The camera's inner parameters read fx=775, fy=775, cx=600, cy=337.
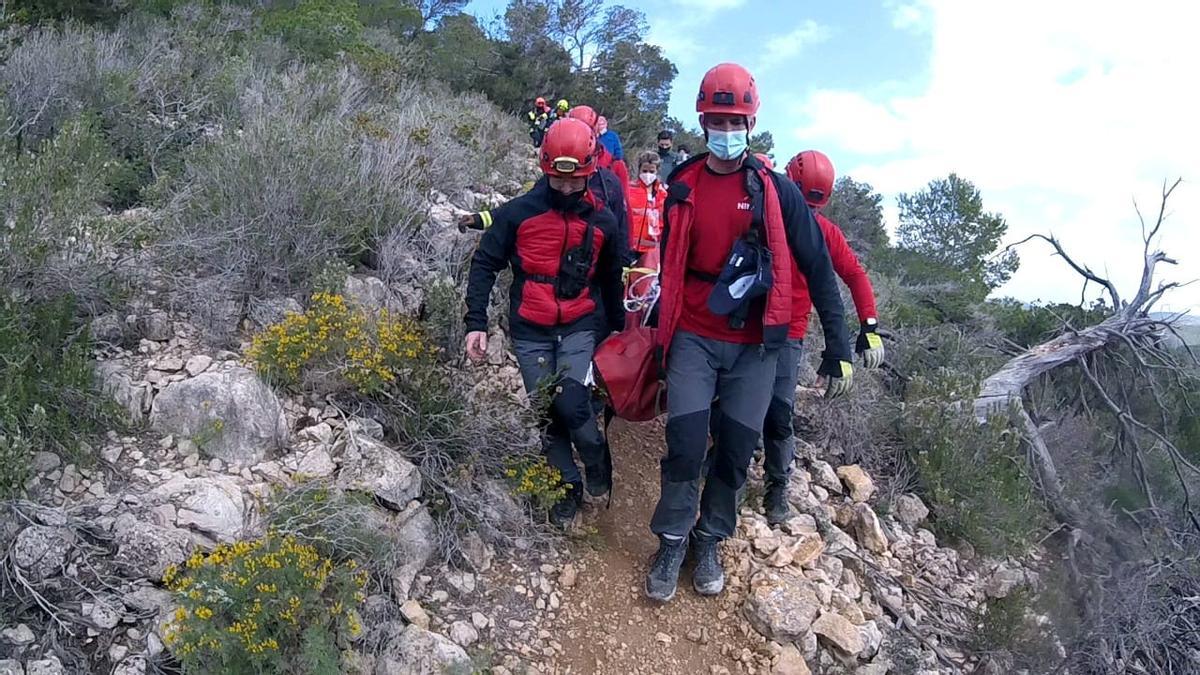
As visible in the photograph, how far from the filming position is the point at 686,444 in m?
3.14

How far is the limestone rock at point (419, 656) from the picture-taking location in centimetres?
273

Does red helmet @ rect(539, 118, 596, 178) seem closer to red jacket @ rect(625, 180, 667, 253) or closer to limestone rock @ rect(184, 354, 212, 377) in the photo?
limestone rock @ rect(184, 354, 212, 377)

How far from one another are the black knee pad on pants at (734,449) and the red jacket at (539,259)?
0.85m

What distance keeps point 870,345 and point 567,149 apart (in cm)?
161

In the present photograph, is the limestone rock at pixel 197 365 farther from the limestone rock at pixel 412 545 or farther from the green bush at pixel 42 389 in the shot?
the limestone rock at pixel 412 545

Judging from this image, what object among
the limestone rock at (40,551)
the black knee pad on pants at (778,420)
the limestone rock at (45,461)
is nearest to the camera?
the limestone rock at (40,551)

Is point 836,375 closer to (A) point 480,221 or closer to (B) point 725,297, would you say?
(B) point 725,297

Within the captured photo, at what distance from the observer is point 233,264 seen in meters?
4.00

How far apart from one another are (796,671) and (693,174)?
80.3 inches

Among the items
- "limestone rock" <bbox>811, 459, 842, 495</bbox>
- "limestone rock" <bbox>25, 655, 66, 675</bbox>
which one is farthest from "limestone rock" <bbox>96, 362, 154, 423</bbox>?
"limestone rock" <bbox>811, 459, 842, 495</bbox>

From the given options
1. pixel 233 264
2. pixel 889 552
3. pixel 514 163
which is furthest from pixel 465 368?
pixel 514 163

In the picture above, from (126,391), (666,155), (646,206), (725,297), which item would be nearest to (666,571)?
(725,297)

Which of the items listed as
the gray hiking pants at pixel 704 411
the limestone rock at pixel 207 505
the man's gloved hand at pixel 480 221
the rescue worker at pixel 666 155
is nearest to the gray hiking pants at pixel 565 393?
the gray hiking pants at pixel 704 411

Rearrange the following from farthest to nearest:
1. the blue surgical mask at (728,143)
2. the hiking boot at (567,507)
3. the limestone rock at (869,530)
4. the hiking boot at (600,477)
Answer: the limestone rock at (869,530)
the hiking boot at (600,477)
the hiking boot at (567,507)
the blue surgical mask at (728,143)
